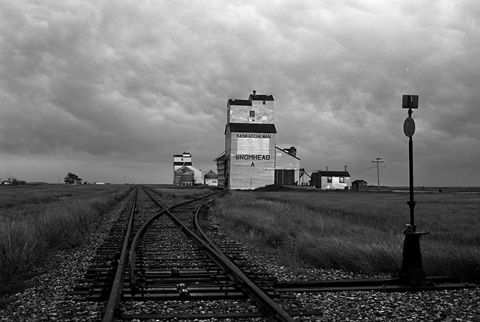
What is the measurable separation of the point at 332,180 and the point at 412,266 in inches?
2957

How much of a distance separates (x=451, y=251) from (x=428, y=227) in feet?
22.4

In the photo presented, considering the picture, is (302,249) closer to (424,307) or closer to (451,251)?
(451,251)

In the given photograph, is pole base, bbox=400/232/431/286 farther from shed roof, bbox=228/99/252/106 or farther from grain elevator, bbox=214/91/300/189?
shed roof, bbox=228/99/252/106

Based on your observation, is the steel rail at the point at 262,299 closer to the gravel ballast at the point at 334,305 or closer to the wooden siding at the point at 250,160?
the gravel ballast at the point at 334,305

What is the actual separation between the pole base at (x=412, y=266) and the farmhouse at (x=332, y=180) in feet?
240

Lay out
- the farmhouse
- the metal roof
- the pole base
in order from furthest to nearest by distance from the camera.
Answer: the metal roof < the farmhouse < the pole base

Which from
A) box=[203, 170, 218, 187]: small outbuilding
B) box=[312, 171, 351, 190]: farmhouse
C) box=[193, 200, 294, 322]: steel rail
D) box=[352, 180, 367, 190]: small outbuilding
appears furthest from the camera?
box=[203, 170, 218, 187]: small outbuilding

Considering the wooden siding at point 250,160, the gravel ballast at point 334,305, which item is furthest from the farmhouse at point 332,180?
the gravel ballast at point 334,305

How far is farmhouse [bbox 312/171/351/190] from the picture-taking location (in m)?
79.7

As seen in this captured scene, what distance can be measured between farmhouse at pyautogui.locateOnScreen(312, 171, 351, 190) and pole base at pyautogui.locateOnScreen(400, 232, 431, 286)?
7307 centimetres

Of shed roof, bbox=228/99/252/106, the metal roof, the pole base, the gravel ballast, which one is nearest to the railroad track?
the gravel ballast

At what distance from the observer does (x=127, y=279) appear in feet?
21.6

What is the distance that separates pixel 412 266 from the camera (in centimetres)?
671

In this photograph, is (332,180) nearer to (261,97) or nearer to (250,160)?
(250,160)
